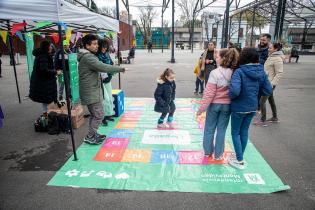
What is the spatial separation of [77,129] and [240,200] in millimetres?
3464

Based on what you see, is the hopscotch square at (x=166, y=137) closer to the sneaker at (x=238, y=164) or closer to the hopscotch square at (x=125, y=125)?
the hopscotch square at (x=125, y=125)

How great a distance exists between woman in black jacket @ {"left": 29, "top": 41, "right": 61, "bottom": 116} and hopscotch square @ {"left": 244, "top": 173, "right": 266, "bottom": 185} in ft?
13.1

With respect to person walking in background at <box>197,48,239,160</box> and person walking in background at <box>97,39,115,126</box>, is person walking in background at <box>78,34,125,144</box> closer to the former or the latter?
person walking in background at <box>97,39,115,126</box>

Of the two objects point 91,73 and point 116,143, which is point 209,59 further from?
point 91,73

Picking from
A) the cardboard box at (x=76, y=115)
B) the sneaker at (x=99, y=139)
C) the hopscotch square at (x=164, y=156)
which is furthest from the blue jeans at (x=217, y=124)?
the cardboard box at (x=76, y=115)

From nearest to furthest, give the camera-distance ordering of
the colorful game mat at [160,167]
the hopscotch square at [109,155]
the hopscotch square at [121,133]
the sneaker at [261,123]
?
the colorful game mat at [160,167] < the hopscotch square at [109,155] < the hopscotch square at [121,133] < the sneaker at [261,123]

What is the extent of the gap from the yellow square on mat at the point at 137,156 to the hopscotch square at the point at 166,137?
1.29ft

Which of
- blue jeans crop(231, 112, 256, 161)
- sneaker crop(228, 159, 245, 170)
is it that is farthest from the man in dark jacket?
sneaker crop(228, 159, 245, 170)

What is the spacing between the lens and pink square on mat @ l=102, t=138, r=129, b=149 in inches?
162

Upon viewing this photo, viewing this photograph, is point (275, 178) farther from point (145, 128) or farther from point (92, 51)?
point (92, 51)

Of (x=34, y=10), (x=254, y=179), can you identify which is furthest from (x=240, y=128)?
(x=34, y=10)

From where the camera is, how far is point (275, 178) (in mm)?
3166

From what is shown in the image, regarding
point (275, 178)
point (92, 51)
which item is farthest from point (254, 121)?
point (92, 51)

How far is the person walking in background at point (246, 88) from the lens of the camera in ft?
9.52
